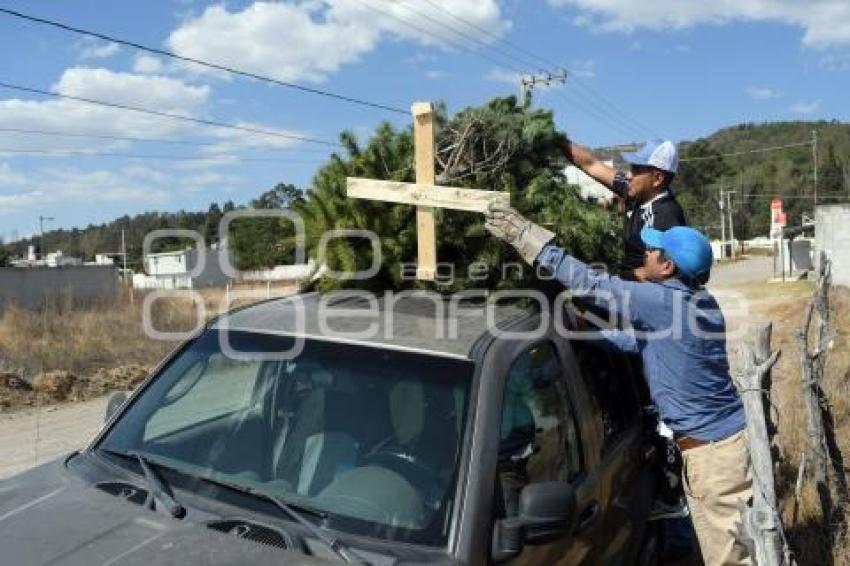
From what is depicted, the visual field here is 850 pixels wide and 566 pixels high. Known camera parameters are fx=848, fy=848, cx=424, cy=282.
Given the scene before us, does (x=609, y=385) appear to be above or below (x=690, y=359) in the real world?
below

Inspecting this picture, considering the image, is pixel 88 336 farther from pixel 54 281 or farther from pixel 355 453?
pixel 54 281

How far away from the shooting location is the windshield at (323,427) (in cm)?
273

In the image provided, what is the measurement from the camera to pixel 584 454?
11.1ft

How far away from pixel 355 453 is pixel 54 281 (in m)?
44.4

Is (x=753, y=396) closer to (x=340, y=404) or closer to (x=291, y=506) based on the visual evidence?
(x=340, y=404)

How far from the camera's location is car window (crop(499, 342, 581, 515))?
2.93 m

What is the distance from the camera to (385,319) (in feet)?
11.4

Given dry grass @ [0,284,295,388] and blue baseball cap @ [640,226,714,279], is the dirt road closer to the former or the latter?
dry grass @ [0,284,295,388]

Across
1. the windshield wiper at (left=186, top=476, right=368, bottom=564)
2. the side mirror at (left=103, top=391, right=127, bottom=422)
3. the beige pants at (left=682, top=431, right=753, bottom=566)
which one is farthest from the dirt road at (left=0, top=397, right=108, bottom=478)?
the beige pants at (left=682, top=431, right=753, bottom=566)

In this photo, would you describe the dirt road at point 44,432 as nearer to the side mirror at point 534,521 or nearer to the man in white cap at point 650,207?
the man in white cap at point 650,207

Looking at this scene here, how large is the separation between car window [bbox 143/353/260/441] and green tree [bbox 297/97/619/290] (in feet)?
2.56

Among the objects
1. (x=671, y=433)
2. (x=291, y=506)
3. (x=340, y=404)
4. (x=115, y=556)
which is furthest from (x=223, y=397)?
(x=671, y=433)

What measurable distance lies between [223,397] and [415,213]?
1234 mm

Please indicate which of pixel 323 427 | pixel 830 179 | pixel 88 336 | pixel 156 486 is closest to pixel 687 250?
pixel 323 427
